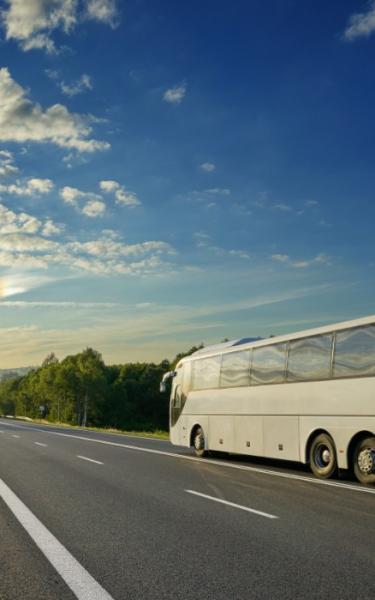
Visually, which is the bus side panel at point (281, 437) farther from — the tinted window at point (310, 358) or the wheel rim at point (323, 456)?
the tinted window at point (310, 358)

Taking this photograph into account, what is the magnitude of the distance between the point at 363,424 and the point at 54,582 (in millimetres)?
8462

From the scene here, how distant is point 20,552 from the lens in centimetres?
623

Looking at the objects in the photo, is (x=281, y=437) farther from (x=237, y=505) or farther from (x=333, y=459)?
(x=237, y=505)

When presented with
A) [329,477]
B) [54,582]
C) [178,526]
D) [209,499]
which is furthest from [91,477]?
[54,582]

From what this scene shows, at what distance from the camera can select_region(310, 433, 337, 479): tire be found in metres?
13.3

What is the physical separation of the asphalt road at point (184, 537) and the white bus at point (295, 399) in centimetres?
96

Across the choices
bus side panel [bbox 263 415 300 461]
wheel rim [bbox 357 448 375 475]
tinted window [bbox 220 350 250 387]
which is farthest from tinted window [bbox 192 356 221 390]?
wheel rim [bbox 357 448 375 475]

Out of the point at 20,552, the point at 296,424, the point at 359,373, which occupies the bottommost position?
the point at 20,552

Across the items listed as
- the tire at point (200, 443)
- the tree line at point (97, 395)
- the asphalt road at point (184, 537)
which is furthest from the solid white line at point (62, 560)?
the tree line at point (97, 395)

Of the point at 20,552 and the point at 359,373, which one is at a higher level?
the point at 359,373

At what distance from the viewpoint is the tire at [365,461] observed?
1221 cm

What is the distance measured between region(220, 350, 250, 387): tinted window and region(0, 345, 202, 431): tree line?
258 ft

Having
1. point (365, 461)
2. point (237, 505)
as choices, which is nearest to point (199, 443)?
point (365, 461)

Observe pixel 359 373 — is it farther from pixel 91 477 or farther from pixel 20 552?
pixel 20 552
